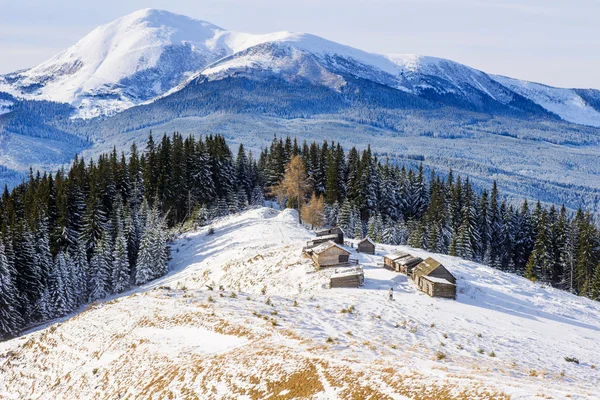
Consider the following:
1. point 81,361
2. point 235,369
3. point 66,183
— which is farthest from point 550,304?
point 66,183

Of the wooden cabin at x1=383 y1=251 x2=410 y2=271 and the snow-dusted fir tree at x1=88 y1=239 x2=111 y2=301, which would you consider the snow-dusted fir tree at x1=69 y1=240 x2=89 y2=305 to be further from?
the wooden cabin at x1=383 y1=251 x2=410 y2=271

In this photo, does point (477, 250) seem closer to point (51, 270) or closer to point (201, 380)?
point (51, 270)

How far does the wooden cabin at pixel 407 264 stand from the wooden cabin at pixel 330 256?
4.60 m

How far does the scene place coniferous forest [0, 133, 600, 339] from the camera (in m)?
60.2

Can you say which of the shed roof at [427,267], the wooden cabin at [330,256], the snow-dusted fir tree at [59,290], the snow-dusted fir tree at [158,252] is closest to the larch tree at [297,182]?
the snow-dusted fir tree at [158,252]

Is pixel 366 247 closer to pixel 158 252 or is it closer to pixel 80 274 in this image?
pixel 158 252

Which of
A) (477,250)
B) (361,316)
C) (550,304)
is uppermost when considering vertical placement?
(361,316)

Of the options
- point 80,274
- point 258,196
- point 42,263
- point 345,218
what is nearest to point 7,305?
point 42,263

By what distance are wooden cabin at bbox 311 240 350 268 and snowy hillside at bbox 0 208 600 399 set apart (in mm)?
1397

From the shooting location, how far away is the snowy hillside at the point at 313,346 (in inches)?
903

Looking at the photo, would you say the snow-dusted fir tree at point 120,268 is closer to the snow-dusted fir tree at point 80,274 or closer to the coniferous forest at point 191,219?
the coniferous forest at point 191,219

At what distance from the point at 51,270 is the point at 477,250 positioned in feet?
209

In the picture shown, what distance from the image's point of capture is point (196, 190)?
282 ft

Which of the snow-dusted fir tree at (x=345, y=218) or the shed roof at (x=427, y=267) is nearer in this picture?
the shed roof at (x=427, y=267)
